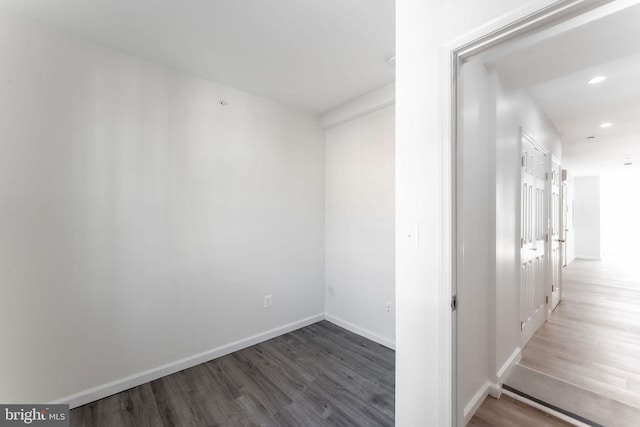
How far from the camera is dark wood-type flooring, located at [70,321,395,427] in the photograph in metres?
1.69

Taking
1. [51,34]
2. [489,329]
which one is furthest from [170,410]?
[51,34]

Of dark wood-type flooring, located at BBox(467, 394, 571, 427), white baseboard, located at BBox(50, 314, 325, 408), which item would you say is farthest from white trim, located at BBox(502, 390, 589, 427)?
white baseboard, located at BBox(50, 314, 325, 408)

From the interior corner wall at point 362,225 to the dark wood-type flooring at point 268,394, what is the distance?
1.51ft

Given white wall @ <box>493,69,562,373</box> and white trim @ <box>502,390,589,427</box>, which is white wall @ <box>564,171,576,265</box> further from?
white trim @ <box>502,390,589,427</box>

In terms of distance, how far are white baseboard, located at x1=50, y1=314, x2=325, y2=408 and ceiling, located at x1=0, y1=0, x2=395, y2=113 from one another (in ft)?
8.50

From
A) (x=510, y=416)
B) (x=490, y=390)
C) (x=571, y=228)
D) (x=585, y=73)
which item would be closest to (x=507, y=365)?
(x=490, y=390)

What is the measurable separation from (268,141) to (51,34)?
5.71 ft

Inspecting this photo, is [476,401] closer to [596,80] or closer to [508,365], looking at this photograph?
[508,365]

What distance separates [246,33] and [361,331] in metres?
3.03

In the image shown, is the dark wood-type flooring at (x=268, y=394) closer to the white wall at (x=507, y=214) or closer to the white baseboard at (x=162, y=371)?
the white baseboard at (x=162, y=371)

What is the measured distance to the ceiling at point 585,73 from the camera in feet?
4.96

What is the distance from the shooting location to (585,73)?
201 cm

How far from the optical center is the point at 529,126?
246 cm

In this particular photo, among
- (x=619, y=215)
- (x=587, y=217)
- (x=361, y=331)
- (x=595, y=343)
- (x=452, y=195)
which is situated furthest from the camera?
(x=619, y=215)
